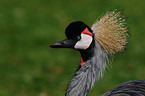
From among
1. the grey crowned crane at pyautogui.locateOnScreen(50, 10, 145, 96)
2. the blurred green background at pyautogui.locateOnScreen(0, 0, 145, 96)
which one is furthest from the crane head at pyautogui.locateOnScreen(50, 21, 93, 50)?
the blurred green background at pyautogui.locateOnScreen(0, 0, 145, 96)

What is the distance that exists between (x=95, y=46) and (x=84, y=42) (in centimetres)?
10

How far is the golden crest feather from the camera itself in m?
2.00

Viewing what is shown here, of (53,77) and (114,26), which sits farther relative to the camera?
(53,77)

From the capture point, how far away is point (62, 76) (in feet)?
10.8

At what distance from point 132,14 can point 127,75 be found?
130 centimetres

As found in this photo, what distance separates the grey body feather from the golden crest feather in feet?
0.25

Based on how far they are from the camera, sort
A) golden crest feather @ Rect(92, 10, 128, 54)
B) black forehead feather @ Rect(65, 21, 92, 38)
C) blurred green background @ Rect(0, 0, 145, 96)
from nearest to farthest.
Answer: black forehead feather @ Rect(65, 21, 92, 38), golden crest feather @ Rect(92, 10, 128, 54), blurred green background @ Rect(0, 0, 145, 96)

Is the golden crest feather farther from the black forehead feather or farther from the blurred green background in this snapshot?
the blurred green background

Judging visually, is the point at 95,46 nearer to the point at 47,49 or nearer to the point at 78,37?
the point at 78,37

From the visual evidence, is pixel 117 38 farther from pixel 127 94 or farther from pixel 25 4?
pixel 25 4

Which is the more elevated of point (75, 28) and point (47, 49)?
point (47, 49)

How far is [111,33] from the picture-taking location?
2025mm

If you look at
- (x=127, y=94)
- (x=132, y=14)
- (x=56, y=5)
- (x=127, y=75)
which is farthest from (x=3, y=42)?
(x=127, y=94)

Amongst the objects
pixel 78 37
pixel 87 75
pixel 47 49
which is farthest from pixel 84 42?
pixel 47 49
